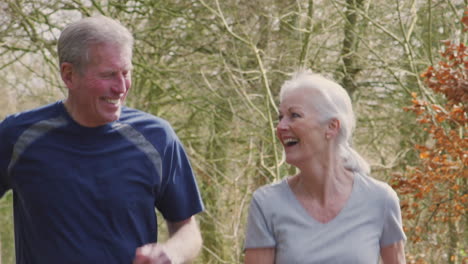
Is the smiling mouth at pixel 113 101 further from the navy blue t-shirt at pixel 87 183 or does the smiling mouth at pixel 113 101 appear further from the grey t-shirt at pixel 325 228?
the grey t-shirt at pixel 325 228

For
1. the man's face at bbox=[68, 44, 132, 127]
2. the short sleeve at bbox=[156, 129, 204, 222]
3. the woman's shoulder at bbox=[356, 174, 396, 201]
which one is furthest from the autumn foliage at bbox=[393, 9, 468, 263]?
the man's face at bbox=[68, 44, 132, 127]

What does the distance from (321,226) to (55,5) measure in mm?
6602

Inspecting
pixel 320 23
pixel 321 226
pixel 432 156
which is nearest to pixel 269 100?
pixel 320 23

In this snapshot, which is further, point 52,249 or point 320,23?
point 320,23

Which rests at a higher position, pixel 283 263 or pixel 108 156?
pixel 108 156

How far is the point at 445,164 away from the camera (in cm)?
740

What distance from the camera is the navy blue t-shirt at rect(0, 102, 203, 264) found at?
304 centimetres

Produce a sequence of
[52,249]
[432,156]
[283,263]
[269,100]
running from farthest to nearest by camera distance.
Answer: [269,100]
[432,156]
[283,263]
[52,249]

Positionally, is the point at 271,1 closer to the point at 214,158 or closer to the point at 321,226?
the point at 214,158

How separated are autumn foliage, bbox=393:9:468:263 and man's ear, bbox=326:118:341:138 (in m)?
3.55

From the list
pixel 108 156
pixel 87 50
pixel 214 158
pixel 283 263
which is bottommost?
pixel 214 158

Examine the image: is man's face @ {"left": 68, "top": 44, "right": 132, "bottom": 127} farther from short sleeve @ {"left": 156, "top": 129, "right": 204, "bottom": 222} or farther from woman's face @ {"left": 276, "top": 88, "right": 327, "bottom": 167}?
woman's face @ {"left": 276, "top": 88, "right": 327, "bottom": 167}

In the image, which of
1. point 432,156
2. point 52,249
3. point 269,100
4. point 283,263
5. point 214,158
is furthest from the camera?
point 214,158

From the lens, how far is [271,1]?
9.58 m
